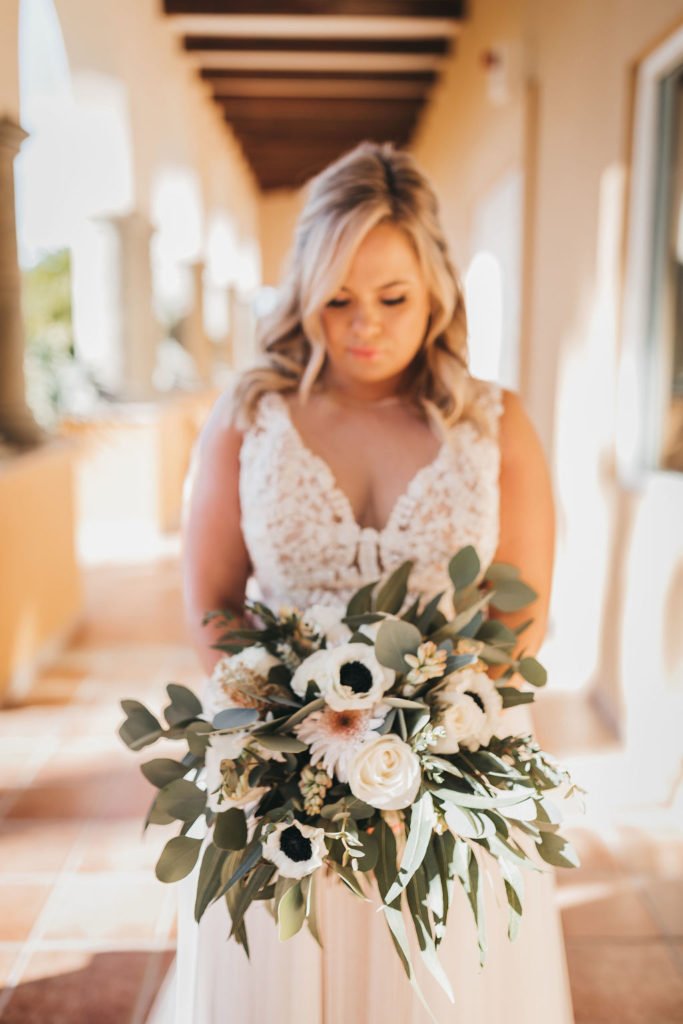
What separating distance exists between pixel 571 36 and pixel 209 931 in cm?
409

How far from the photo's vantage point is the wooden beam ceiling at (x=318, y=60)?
6816 mm

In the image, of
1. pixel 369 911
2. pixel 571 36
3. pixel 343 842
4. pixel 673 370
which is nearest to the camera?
pixel 343 842

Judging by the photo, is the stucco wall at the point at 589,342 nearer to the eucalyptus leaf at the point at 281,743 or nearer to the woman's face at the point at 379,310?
the woman's face at the point at 379,310

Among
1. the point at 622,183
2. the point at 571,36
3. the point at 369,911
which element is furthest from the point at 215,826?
the point at 571,36

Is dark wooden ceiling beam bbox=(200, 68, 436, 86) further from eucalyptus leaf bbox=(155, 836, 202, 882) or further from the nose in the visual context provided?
eucalyptus leaf bbox=(155, 836, 202, 882)

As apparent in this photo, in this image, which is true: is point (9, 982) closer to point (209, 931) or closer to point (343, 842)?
point (209, 931)

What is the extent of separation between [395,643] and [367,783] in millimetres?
178

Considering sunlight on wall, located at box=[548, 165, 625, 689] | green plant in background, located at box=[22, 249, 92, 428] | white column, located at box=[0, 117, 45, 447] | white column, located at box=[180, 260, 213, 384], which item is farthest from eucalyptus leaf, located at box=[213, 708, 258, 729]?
white column, located at box=[180, 260, 213, 384]

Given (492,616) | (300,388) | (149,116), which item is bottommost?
(492,616)

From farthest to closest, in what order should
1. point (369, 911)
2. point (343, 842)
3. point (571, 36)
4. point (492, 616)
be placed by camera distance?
point (571, 36)
point (492, 616)
point (369, 911)
point (343, 842)

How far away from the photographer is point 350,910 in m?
1.37

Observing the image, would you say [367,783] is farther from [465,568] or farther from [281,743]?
[465,568]

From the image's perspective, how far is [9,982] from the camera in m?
2.16

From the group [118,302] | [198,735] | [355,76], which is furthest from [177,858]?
[355,76]
